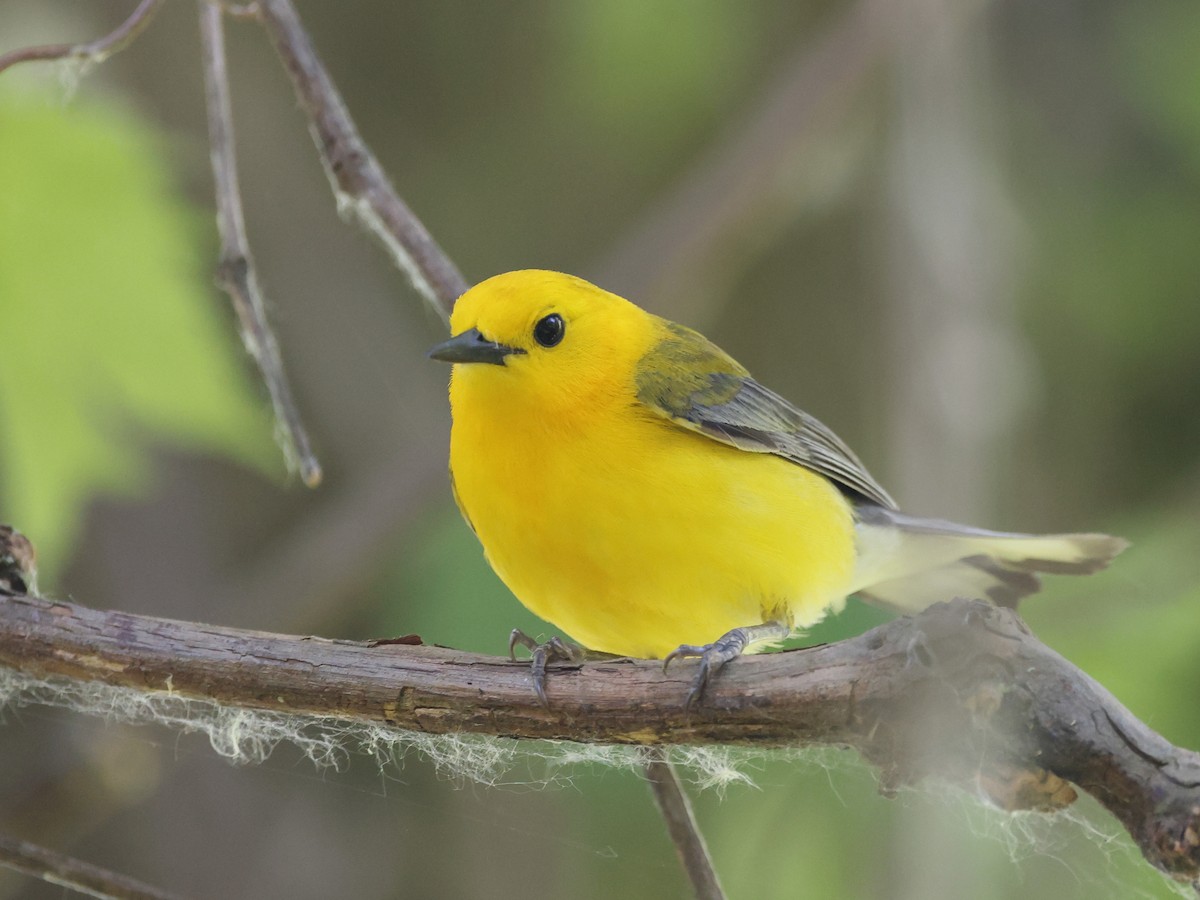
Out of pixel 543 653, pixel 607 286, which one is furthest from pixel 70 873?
pixel 607 286

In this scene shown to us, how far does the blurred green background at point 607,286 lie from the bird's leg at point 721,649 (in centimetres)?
38

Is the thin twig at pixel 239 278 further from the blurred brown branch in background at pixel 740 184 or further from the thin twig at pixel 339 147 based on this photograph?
the blurred brown branch in background at pixel 740 184

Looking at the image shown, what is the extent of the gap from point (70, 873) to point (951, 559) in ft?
7.57

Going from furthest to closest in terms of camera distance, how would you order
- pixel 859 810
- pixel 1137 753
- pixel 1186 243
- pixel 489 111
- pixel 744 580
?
pixel 489 111, pixel 1186 243, pixel 859 810, pixel 744 580, pixel 1137 753

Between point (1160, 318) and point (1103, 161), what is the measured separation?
687 mm

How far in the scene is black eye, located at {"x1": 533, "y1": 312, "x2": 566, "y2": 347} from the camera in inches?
111

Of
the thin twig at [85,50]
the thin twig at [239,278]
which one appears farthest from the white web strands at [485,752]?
the thin twig at [85,50]

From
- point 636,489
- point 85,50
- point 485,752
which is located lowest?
point 485,752

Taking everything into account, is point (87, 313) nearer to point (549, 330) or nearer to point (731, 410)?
point (549, 330)

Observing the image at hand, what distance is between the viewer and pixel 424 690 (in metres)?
1.99

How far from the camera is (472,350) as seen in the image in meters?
2.68

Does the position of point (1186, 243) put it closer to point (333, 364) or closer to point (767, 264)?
point (767, 264)

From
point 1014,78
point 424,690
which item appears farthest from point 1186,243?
point 424,690

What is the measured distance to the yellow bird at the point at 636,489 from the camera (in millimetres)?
2539
